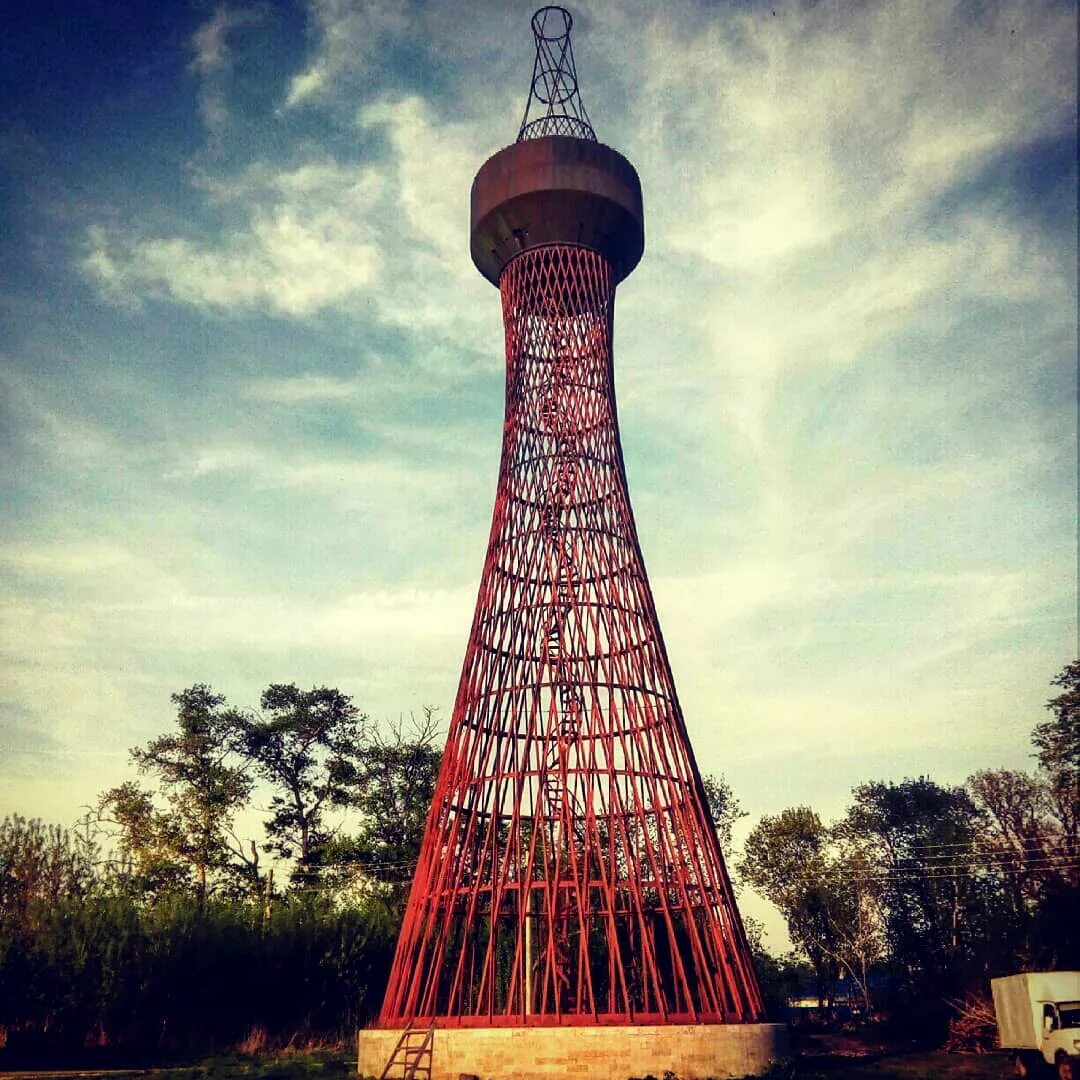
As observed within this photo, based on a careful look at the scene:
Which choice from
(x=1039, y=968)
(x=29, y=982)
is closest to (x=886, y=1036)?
(x=1039, y=968)

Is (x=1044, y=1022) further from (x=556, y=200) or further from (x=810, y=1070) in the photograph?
(x=556, y=200)

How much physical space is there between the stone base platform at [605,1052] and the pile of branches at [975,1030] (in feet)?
25.7

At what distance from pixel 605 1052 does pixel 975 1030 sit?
1050cm

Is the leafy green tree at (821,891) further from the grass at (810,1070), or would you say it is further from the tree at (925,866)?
the grass at (810,1070)

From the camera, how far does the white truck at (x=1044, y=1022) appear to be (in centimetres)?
1499

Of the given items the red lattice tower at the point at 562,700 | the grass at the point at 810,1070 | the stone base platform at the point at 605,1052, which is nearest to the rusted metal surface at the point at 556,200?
the red lattice tower at the point at 562,700

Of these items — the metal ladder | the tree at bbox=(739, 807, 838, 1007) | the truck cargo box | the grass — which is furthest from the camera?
the tree at bbox=(739, 807, 838, 1007)

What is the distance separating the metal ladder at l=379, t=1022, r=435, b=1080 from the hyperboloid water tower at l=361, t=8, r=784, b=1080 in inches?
1.5

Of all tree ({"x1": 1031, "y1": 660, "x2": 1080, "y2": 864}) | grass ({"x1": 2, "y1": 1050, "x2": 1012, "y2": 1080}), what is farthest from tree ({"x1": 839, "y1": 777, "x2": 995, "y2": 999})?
grass ({"x1": 2, "y1": 1050, "x2": 1012, "y2": 1080})

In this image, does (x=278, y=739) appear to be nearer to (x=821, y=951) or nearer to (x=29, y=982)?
(x=29, y=982)

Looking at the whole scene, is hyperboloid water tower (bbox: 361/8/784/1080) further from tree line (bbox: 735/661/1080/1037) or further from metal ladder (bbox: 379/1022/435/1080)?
tree line (bbox: 735/661/1080/1037)

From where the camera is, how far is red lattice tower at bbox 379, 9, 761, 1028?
53.3 feet

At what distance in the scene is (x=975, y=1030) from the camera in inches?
796

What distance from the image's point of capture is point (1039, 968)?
22.1 meters
